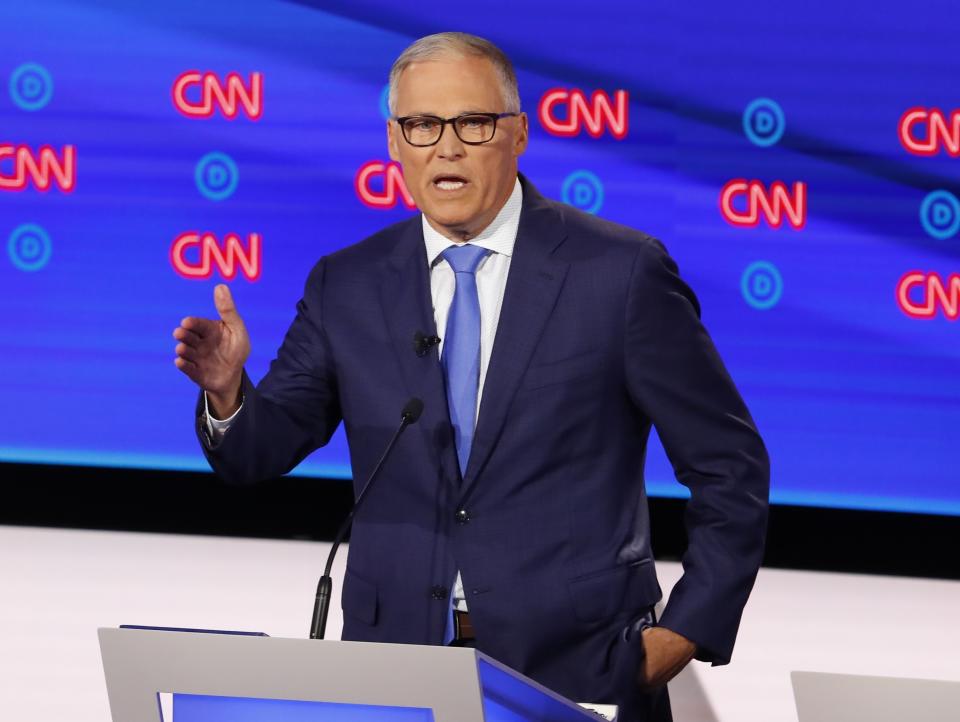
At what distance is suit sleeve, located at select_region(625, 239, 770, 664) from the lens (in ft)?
6.37

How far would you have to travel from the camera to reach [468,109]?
1.93 metres

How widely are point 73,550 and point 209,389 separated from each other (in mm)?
3166

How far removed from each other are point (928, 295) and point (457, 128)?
3.05 meters

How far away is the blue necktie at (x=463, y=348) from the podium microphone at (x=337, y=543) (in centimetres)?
9

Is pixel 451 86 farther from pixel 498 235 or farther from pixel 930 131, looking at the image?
pixel 930 131

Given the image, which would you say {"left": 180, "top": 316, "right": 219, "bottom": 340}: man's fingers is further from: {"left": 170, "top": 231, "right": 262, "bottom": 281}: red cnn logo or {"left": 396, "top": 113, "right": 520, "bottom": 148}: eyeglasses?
{"left": 170, "top": 231, "right": 262, "bottom": 281}: red cnn logo

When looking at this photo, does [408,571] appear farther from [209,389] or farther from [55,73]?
[55,73]

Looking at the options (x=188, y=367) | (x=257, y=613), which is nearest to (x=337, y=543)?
(x=188, y=367)

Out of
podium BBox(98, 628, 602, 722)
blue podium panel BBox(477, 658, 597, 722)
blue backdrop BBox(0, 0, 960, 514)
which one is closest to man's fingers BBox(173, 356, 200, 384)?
podium BBox(98, 628, 602, 722)

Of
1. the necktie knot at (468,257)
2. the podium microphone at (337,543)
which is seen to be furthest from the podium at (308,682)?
the necktie knot at (468,257)

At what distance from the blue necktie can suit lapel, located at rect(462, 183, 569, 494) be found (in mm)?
35

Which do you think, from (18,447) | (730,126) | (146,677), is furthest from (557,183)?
(146,677)

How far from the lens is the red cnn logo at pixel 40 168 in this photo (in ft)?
16.0

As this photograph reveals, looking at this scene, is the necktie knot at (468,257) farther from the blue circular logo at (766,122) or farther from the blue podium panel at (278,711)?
the blue circular logo at (766,122)
